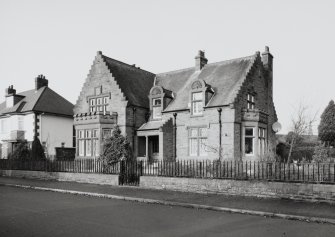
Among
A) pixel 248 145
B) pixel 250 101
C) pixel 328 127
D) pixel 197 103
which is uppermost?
pixel 250 101

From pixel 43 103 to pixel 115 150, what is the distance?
21.4m

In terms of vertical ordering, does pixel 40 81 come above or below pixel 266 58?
below

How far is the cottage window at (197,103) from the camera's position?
25661 mm

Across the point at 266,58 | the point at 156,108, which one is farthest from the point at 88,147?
the point at 266,58

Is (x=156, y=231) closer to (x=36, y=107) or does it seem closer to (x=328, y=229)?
(x=328, y=229)

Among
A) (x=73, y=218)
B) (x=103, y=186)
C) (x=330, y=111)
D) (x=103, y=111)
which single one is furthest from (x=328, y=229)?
(x=330, y=111)

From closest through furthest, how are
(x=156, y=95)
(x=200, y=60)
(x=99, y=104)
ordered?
(x=156, y=95) < (x=99, y=104) < (x=200, y=60)

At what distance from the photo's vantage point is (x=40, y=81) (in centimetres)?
4009

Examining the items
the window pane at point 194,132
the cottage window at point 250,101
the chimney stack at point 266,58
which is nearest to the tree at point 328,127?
the chimney stack at point 266,58

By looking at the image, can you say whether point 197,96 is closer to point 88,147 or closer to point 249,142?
point 249,142

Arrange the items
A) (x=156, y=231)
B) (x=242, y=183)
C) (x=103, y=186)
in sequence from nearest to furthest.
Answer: (x=156, y=231), (x=242, y=183), (x=103, y=186)

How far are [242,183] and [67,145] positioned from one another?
28755 millimetres

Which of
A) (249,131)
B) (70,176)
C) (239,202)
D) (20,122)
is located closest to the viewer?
(239,202)

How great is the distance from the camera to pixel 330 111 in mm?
50219
